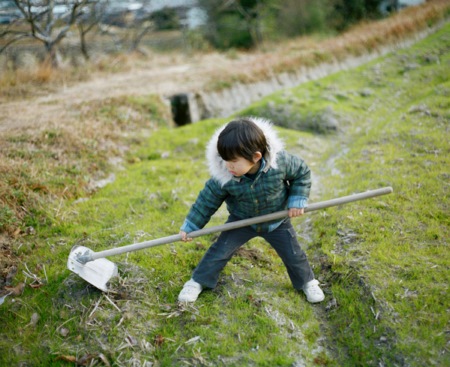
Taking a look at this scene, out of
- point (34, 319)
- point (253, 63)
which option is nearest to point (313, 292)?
point (34, 319)

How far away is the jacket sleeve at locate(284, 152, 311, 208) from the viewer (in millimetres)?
3436

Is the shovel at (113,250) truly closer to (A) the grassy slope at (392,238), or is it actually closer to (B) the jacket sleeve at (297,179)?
(B) the jacket sleeve at (297,179)

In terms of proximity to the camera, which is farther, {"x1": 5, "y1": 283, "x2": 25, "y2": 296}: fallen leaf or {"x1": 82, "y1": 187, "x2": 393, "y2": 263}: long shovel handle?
{"x1": 5, "y1": 283, "x2": 25, "y2": 296}: fallen leaf

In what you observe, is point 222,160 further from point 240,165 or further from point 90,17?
point 90,17

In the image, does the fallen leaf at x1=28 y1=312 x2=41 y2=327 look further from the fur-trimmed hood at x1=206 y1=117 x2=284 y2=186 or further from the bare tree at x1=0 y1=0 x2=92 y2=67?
the bare tree at x1=0 y1=0 x2=92 y2=67

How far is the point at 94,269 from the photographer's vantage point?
3.58 meters

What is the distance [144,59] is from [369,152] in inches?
418

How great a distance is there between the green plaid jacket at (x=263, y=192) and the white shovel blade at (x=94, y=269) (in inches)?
33.5

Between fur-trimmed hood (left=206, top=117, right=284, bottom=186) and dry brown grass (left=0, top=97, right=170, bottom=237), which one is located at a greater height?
fur-trimmed hood (left=206, top=117, right=284, bottom=186)

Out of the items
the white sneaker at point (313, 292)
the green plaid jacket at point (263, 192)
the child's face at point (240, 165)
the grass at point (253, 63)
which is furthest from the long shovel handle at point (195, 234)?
the grass at point (253, 63)

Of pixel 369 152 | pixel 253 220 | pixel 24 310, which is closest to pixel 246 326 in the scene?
pixel 253 220

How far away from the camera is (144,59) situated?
1447 cm

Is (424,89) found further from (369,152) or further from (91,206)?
(91,206)

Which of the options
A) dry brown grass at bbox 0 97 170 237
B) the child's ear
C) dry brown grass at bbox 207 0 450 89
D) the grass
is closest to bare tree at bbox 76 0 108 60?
the grass
